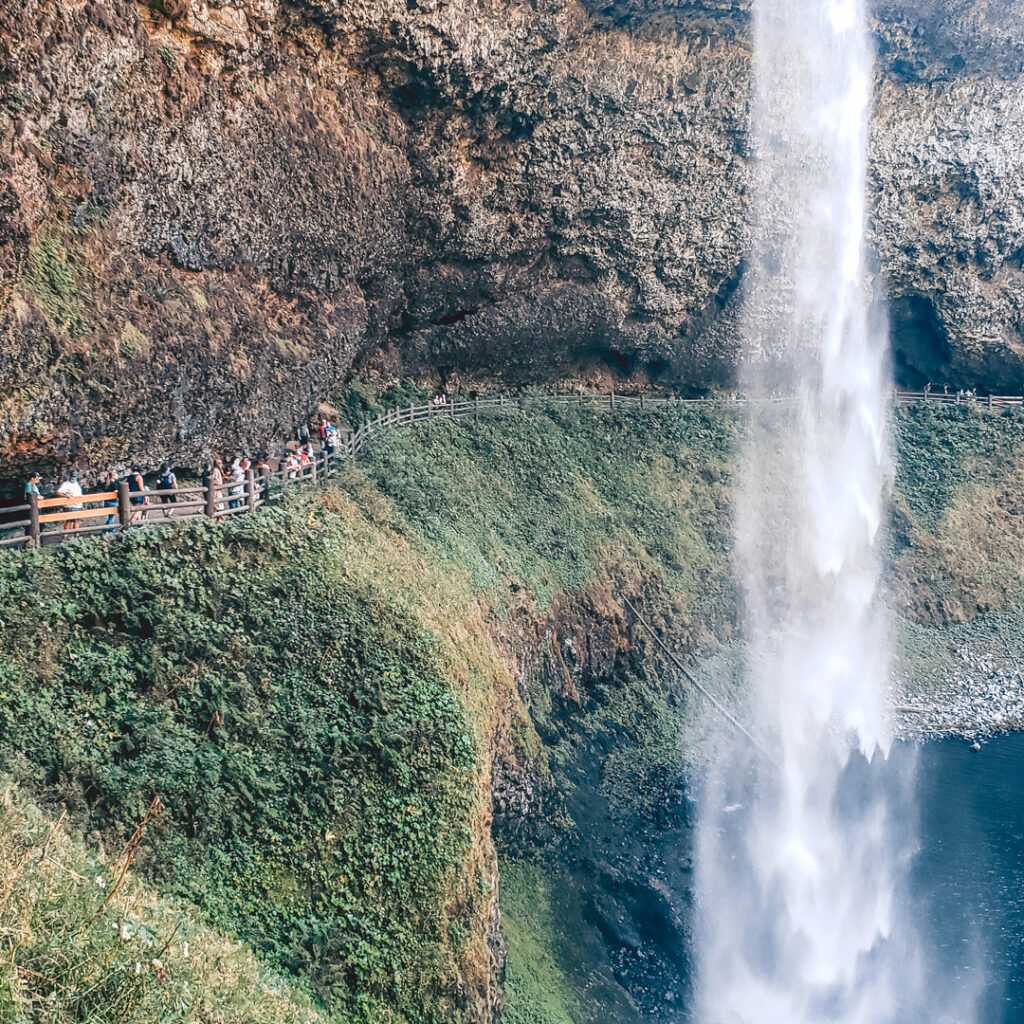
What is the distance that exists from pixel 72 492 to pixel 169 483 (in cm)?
279

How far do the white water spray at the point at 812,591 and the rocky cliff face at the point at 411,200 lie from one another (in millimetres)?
1967

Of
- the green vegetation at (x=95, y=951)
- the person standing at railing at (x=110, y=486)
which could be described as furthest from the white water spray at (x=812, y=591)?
the person standing at railing at (x=110, y=486)

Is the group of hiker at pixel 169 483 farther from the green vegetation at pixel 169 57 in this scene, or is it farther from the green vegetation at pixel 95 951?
the green vegetation at pixel 169 57

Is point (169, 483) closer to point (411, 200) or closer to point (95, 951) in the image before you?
point (95, 951)

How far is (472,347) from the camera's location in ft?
103

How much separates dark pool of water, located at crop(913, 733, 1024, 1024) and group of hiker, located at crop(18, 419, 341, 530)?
17.9 m

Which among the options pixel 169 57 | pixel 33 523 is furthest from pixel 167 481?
pixel 169 57

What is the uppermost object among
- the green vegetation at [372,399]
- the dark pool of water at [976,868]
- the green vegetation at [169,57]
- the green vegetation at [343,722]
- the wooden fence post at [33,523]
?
the green vegetation at [169,57]

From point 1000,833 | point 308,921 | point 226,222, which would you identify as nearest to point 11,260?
point 226,222

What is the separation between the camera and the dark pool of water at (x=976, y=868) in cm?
2056

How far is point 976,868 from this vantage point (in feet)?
79.1

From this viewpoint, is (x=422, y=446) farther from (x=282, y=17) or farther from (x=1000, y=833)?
(x=1000, y=833)

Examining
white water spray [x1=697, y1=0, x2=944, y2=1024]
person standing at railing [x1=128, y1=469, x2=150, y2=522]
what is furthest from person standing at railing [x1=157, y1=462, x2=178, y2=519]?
white water spray [x1=697, y1=0, x2=944, y2=1024]

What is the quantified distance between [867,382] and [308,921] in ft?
101
